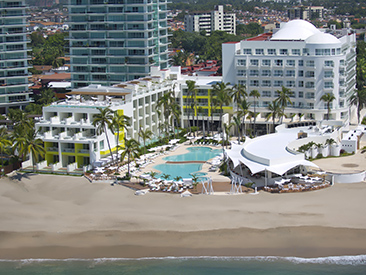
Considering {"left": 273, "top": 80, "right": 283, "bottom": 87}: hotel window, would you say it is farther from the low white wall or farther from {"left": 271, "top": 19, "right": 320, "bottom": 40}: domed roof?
the low white wall

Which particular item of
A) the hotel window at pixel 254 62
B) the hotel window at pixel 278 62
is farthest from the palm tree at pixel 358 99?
the hotel window at pixel 254 62

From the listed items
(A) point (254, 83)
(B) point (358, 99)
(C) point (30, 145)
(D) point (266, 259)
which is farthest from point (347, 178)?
(C) point (30, 145)

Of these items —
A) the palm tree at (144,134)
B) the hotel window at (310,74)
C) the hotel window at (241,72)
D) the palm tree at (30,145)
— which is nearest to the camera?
the palm tree at (30,145)

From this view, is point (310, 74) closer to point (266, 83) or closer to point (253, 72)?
point (266, 83)

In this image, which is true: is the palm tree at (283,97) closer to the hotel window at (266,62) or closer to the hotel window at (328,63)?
the hotel window at (266,62)

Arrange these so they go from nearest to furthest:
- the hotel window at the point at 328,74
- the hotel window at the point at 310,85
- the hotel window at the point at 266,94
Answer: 1. the hotel window at the point at 328,74
2. the hotel window at the point at 310,85
3. the hotel window at the point at 266,94

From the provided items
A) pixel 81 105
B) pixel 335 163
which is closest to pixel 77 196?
pixel 81 105
